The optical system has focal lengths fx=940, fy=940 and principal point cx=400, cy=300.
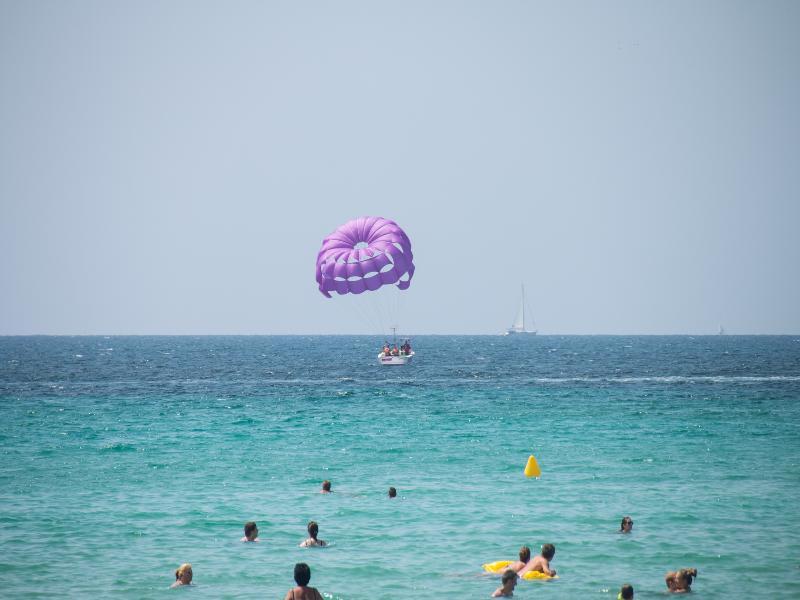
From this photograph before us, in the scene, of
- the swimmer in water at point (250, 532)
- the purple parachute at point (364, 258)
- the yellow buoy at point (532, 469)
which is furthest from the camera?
the purple parachute at point (364, 258)

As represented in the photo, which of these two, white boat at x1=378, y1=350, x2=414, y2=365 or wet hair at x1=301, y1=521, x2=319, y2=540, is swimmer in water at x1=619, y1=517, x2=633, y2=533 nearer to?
wet hair at x1=301, y1=521, x2=319, y2=540

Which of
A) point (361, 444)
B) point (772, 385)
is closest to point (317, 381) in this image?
point (772, 385)

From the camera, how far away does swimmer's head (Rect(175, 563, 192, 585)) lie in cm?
1851

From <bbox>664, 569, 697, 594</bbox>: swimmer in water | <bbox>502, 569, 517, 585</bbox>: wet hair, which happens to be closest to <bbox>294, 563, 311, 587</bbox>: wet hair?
<bbox>502, 569, 517, 585</bbox>: wet hair

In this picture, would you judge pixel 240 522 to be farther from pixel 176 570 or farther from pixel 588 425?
pixel 588 425

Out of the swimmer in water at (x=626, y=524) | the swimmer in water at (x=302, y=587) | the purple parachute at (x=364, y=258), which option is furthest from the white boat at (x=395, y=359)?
the swimmer in water at (x=302, y=587)

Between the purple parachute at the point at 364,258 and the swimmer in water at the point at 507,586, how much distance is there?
40022mm

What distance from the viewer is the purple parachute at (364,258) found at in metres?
57.4

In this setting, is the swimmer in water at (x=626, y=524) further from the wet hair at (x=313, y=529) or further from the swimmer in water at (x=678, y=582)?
the wet hair at (x=313, y=529)

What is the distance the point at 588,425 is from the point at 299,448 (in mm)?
13996

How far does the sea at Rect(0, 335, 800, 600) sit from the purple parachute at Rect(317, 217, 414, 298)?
27.3 ft

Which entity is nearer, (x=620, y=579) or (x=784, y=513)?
(x=620, y=579)

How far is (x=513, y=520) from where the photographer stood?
933 inches

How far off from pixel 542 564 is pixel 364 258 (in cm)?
3952
